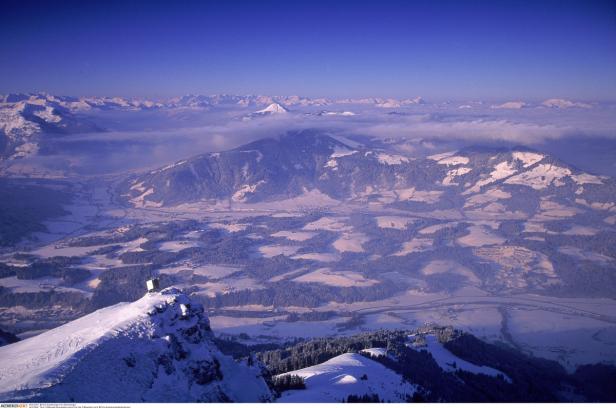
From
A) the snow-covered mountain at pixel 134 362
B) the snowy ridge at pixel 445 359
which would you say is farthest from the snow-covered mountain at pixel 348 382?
the snowy ridge at pixel 445 359

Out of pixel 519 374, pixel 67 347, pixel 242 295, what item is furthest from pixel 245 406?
pixel 242 295

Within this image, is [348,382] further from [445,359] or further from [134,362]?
[445,359]

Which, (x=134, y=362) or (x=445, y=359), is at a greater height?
(x=134, y=362)

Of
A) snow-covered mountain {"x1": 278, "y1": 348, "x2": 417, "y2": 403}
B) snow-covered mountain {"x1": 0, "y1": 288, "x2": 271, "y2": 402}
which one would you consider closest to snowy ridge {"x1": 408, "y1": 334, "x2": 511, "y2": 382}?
snow-covered mountain {"x1": 278, "y1": 348, "x2": 417, "y2": 403}

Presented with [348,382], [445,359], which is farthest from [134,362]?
[445,359]

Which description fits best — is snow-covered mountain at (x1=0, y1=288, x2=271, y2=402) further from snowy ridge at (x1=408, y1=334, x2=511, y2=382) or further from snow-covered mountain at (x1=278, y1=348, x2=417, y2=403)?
snowy ridge at (x1=408, y1=334, x2=511, y2=382)

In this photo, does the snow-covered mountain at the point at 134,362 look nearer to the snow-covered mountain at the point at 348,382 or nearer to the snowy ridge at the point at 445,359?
the snow-covered mountain at the point at 348,382

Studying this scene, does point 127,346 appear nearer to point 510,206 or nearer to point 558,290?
point 558,290

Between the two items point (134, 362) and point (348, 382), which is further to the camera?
point (348, 382)
